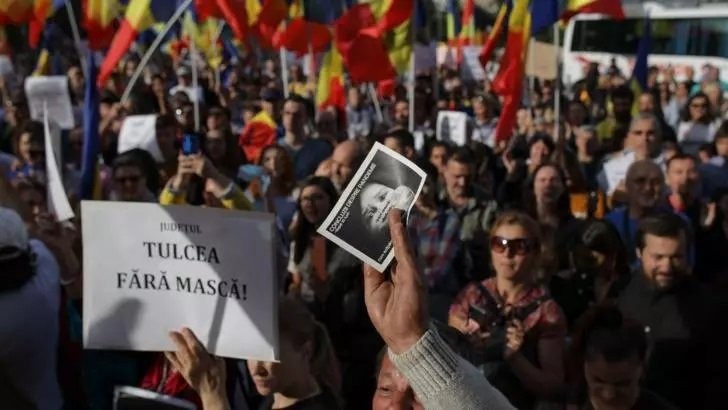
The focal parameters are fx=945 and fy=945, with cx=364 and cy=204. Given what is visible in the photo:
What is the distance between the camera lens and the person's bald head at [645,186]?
435cm

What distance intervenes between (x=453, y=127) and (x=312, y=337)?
4.77 meters

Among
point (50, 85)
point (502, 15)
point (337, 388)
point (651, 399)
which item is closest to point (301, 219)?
point (337, 388)

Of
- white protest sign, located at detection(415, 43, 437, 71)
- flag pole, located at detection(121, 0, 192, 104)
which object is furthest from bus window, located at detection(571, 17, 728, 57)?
flag pole, located at detection(121, 0, 192, 104)

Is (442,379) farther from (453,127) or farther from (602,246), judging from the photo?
(453,127)

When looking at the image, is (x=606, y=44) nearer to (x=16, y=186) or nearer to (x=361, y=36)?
(x=361, y=36)

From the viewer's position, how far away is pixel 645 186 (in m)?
4.36

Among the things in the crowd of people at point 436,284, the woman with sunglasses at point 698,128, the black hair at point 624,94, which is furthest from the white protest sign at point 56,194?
the woman with sunglasses at point 698,128

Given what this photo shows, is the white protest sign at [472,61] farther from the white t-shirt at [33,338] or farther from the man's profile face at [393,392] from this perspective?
the man's profile face at [393,392]

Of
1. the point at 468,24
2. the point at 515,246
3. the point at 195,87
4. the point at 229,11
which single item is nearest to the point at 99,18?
the point at 229,11

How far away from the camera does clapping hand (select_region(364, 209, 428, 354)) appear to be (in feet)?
4.75

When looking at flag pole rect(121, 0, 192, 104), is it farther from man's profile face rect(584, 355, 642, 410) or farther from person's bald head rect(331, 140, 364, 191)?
man's profile face rect(584, 355, 642, 410)

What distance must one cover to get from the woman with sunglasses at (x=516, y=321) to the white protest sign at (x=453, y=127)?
153 inches

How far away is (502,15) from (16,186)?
16.1 feet

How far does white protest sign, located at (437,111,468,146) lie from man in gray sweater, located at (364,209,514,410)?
18.2ft
